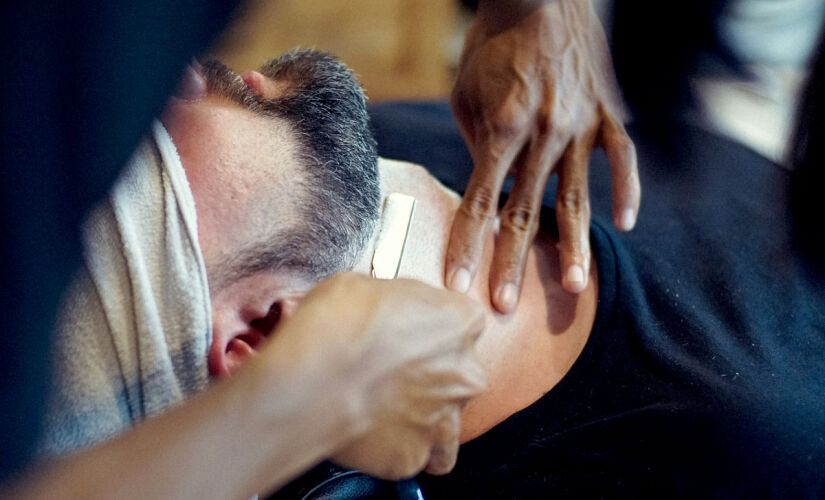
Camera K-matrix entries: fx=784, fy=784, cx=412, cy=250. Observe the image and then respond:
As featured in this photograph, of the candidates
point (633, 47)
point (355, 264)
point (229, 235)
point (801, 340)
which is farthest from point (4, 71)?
point (633, 47)

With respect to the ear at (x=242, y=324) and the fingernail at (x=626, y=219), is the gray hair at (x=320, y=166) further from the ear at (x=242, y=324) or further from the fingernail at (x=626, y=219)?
the fingernail at (x=626, y=219)

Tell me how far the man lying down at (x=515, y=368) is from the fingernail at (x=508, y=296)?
0.02 m

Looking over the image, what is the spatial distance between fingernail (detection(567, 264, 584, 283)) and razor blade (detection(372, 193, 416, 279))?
0.66 ft

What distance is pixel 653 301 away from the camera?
37.9 inches

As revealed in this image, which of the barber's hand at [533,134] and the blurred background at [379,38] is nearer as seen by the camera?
the barber's hand at [533,134]

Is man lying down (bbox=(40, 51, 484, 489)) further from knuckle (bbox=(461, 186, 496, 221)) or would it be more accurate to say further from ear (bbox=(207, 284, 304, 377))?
knuckle (bbox=(461, 186, 496, 221))

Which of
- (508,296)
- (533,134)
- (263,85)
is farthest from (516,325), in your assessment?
(263,85)

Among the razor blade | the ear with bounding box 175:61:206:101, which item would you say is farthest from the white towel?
the razor blade

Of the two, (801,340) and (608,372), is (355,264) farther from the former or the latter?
(801,340)

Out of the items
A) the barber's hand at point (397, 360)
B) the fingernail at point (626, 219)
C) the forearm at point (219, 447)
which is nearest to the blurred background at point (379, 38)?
the fingernail at point (626, 219)

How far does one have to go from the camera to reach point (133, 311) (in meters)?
0.71

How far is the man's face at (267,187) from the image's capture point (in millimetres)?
812

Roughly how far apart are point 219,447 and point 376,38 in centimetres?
201

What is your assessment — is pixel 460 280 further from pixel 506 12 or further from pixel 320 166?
pixel 506 12
